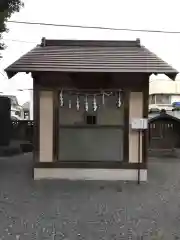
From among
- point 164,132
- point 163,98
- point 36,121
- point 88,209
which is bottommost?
point 88,209

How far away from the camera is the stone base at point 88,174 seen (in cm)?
1207

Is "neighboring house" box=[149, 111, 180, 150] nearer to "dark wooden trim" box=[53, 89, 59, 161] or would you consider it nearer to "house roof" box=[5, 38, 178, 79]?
"house roof" box=[5, 38, 178, 79]

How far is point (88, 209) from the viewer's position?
28.5ft

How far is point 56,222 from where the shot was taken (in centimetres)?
767

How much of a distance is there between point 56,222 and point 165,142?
15090 mm

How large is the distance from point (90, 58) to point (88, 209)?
16.3 ft

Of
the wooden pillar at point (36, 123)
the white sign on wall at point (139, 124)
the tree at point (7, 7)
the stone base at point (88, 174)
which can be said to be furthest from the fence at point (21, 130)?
the white sign on wall at point (139, 124)

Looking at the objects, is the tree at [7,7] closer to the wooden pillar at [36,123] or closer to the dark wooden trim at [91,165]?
the wooden pillar at [36,123]

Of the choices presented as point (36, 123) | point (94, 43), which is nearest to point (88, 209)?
point (36, 123)

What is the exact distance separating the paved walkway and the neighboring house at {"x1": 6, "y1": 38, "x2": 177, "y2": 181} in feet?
1.85

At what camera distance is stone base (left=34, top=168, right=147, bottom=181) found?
12070mm

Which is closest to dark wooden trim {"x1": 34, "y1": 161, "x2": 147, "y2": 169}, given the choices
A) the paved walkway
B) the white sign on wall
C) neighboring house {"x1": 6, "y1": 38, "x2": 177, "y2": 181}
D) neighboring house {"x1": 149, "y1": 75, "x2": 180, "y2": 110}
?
neighboring house {"x1": 6, "y1": 38, "x2": 177, "y2": 181}

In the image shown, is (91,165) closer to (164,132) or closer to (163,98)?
(164,132)

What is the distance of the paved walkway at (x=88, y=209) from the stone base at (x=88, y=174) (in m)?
0.35
